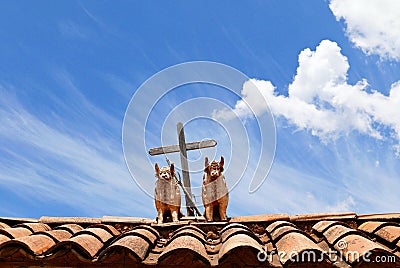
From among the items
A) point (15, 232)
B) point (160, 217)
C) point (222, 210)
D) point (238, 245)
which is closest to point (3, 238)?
point (15, 232)

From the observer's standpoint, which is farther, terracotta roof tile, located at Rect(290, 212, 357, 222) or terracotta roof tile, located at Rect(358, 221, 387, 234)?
terracotta roof tile, located at Rect(290, 212, 357, 222)

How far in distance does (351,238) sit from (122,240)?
1.66 meters

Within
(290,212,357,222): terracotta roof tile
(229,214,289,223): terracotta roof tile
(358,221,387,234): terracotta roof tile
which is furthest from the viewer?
(229,214,289,223): terracotta roof tile

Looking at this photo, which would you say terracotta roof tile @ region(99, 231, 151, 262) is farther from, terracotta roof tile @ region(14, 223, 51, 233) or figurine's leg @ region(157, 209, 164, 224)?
figurine's leg @ region(157, 209, 164, 224)

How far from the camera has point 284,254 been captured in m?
2.36

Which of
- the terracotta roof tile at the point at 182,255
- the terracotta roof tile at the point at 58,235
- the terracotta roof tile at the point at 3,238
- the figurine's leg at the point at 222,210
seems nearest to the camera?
the terracotta roof tile at the point at 182,255

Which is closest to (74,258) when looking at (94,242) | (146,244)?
(94,242)

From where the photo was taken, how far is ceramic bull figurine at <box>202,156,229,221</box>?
443cm

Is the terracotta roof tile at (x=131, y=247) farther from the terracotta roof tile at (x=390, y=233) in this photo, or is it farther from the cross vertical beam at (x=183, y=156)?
the cross vertical beam at (x=183, y=156)

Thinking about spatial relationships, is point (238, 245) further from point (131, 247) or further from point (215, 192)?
point (215, 192)

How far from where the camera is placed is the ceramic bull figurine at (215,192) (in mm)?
4430

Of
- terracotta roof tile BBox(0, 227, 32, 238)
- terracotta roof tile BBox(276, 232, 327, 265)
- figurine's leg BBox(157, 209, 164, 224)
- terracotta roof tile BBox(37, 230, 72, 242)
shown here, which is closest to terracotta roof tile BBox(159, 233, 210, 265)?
terracotta roof tile BBox(276, 232, 327, 265)

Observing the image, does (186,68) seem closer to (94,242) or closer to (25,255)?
(94,242)

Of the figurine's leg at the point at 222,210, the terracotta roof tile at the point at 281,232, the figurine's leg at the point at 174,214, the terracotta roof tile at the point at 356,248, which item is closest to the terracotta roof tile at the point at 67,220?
the figurine's leg at the point at 174,214
